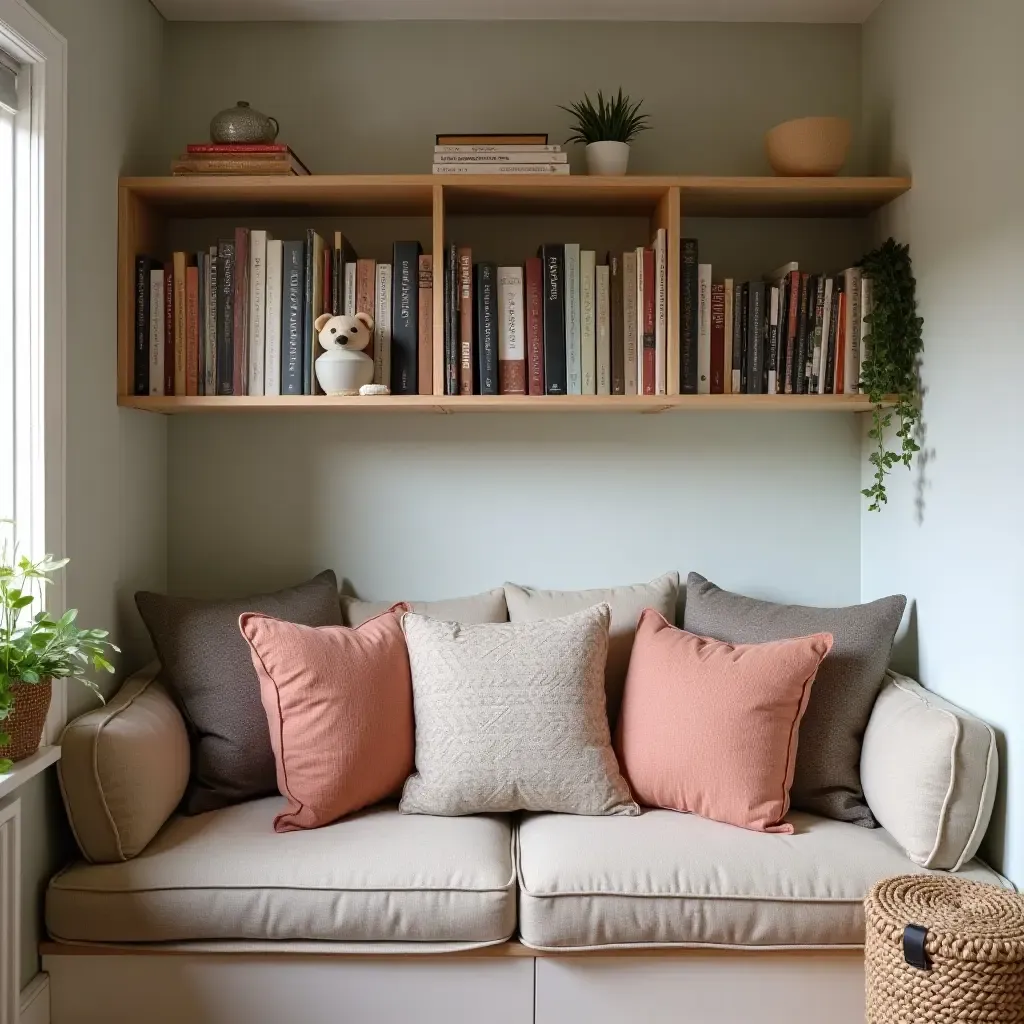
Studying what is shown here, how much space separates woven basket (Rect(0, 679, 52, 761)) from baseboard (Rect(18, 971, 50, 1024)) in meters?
0.49

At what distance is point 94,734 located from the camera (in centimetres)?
208

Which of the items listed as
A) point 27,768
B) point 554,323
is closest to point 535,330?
point 554,323

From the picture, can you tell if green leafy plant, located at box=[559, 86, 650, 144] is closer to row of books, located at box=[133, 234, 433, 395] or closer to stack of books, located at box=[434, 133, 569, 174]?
stack of books, located at box=[434, 133, 569, 174]

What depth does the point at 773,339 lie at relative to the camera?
2.58 meters

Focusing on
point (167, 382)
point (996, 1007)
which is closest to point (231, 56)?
point (167, 382)

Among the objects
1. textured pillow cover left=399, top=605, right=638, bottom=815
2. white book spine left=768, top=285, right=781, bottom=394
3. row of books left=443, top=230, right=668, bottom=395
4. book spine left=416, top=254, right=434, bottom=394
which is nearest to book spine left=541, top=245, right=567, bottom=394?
row of books left=443, top=230, right=668, bottom=395

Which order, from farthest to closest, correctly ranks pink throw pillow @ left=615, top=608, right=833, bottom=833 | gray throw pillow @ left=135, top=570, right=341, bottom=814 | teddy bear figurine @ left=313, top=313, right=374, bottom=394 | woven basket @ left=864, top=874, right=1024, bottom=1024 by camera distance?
1. teddy bear figurine @ left=313, top=313, right=374, bottom=394
2. gray throw pillow @ left=135, top=570, right=341, bottom=814
3. pink throw pillow @ left=615, top=608, right=833, bottom=833
4. woven basket @ left=864, top=874, right=1024, bottom=1024

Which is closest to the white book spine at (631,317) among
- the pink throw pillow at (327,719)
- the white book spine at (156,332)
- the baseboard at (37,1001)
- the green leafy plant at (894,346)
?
the green leafy plant at (894,346)

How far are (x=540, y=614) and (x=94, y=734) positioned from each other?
1.09 meters

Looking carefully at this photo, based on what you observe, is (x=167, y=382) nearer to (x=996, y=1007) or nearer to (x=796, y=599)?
(x=796, y=599)

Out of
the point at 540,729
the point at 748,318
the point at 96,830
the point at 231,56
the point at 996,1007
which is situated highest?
the point at 231,56

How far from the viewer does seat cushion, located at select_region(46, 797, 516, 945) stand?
1988 millimetres

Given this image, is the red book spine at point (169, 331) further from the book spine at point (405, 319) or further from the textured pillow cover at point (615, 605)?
the textured pillow cover at point (615, 605)

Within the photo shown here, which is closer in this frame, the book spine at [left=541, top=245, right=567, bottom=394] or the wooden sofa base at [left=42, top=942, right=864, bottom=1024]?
the wooden sofa base at [left=42, top=942, right=864, bottom=1024]
